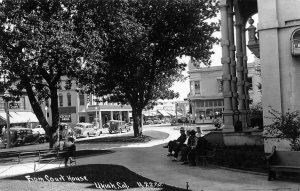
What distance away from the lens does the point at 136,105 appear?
34406 mm

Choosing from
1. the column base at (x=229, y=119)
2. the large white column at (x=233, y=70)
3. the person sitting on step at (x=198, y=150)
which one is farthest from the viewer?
the large white column at (x=233, y=70)

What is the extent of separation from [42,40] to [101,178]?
8.85 meters

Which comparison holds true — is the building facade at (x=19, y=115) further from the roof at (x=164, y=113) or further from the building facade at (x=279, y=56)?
the roof at (x=164, y=113)

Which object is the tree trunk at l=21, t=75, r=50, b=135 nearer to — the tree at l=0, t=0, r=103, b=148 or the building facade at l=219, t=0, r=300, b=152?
the tree at l=0, t=0, r=103, b=148

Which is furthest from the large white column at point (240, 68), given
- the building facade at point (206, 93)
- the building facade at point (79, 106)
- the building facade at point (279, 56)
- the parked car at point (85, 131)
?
the building facade at point (79, 106)

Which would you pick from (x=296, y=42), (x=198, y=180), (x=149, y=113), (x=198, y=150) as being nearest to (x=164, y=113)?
(x=149, y=113)

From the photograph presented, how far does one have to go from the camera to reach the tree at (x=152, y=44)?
28.5 metres

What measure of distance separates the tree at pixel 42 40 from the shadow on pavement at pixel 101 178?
6.49 metres

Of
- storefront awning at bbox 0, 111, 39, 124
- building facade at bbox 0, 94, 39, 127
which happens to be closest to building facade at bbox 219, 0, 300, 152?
building facade at bbox 0, 94, 39, 127

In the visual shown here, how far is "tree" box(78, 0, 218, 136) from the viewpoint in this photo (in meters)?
28.5

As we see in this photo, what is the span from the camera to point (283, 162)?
11320mm

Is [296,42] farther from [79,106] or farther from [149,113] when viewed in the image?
[149,113]

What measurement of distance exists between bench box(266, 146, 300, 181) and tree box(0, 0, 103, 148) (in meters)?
11.4

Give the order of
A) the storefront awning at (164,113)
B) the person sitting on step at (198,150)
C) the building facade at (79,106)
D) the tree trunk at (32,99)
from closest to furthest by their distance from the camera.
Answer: the person sitting on step at (198,150) < the tree trunk at (32,99) < the building facade at (79,106) < the storefront awning at (164,113)
